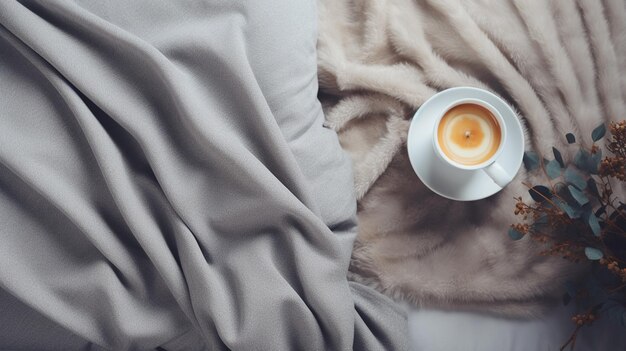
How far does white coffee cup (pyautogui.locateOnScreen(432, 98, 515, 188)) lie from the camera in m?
0.67

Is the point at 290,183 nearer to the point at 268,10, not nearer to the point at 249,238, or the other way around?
the point at 249,238

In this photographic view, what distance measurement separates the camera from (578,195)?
0.65m

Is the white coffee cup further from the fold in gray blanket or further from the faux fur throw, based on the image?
the fold in gray blanket

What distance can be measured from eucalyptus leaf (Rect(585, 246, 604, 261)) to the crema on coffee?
169 mm

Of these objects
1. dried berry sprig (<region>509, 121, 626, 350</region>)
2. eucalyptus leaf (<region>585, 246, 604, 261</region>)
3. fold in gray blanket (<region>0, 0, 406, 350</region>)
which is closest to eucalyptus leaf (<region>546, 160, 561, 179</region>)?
dried berry sprig (<region>509, 121, 626, 350</region>)

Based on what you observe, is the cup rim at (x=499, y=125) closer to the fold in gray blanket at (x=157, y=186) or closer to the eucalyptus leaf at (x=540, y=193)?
the eucalyptus leaf at (x=540, y=193)

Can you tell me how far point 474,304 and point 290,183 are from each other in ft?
1.10

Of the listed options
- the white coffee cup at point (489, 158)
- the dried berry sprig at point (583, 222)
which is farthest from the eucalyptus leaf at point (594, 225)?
the white coffee cup at point (489, 158)

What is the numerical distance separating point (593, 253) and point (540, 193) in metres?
0.10

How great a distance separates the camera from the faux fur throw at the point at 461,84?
0.73 metres

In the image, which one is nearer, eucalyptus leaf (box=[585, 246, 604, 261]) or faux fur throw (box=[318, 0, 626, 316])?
eucalyptus leaf (box=[585, 246, 604, 261])

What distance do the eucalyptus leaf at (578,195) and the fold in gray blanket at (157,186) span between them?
0.31m

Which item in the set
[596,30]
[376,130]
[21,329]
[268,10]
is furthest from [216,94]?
[596,30]

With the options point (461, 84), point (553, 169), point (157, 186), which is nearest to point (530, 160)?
point (553, 169)
